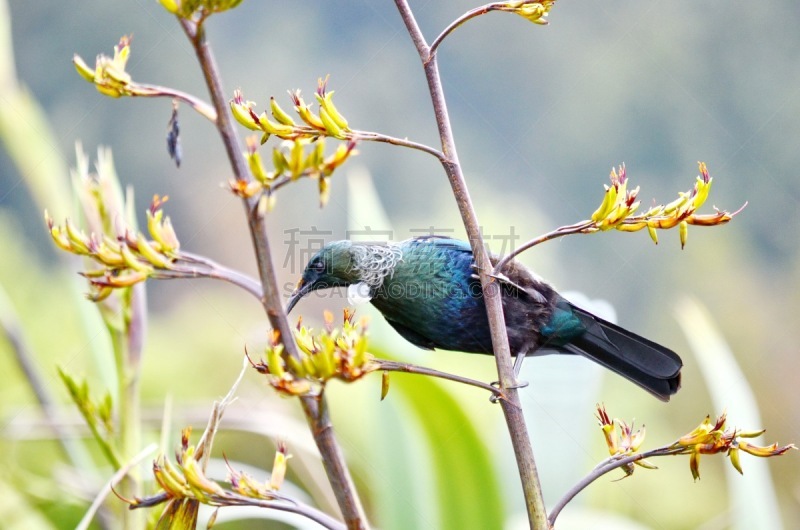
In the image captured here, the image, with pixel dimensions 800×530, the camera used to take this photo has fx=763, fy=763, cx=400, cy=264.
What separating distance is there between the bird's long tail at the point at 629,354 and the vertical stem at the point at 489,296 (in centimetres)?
76

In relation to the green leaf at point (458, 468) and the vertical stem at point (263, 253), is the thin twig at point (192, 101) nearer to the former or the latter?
the vertical stem at point (263, 253)

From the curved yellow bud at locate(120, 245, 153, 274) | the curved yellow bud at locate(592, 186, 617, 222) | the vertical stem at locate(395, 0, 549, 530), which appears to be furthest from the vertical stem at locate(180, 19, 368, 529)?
the curved yellow bud at locate(592, 186, 617, 222)

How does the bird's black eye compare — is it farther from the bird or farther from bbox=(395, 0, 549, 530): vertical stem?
bbox=(395, 0, 549, 530): vertical stem

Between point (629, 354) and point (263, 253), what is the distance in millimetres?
1112

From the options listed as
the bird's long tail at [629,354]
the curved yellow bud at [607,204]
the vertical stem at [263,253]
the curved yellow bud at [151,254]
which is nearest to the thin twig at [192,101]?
Result: the vertical stem at [263,253]

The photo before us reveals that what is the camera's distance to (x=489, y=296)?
867 mm

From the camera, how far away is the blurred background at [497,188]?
7.52ft

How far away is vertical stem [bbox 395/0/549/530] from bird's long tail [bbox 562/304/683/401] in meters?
0.76

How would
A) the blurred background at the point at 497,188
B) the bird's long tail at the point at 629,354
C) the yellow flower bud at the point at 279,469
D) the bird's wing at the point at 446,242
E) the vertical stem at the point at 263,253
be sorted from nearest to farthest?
the vertical stem at the point at 263,253 < the yellow flower bud at the point at 279,469 < the bird's long tail at the point at 629,354 < the bird's wing at the point at 446,242 < the blurred background at the point at 497,188

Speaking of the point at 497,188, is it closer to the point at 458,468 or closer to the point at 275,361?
the point at 458,468

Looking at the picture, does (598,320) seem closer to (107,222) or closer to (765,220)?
(107,222)

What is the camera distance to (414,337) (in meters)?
1.65

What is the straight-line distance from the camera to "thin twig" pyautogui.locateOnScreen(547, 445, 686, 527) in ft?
2.62

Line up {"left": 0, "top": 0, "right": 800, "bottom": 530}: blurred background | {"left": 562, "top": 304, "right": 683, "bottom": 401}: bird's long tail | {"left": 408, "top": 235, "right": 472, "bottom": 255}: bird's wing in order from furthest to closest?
1. {"left": 0, "top": 0, "right": 800, "bottom": 530}: blurred background
2. {"left": 408, "top": 235, "right": 472, "bottom": 255}: bird's wing
3. {"left": 562, "top": 304, "right": 683, "bottom": 401}: bird's long tail
